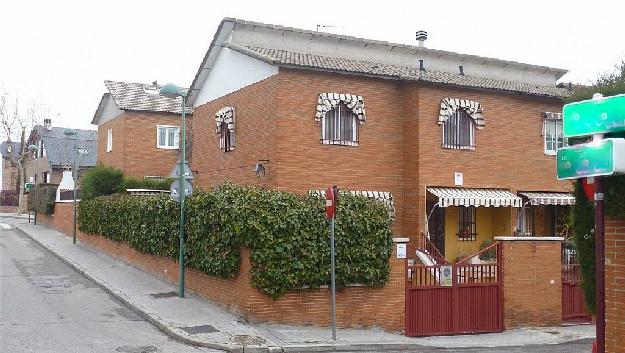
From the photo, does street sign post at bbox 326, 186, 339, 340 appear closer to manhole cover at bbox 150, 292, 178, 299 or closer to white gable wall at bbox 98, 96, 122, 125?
manhole cover at bbox 150, 292, 178, 299

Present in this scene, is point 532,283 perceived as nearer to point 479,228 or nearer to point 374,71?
point 479,228

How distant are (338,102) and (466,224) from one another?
6486 millimetres

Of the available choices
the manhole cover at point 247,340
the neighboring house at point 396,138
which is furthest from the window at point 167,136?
the manhole cover at point 247,340

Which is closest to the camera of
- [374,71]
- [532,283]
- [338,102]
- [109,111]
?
[532,283]

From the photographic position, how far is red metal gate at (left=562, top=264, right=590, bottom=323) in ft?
50.7

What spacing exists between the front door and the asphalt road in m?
10.4

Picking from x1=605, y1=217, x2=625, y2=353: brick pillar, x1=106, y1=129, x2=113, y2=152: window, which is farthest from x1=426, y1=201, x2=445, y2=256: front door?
x1=106, y1=129, x2=113, y2=152: window

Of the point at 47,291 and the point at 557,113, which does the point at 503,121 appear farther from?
the point at 47,291

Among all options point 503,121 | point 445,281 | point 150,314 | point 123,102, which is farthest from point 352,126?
point 123,102

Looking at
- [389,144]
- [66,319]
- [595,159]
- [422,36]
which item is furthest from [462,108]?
[595,159]

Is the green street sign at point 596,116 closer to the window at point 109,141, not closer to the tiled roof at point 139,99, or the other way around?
the tiled roof at point 139,99

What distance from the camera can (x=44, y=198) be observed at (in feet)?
122

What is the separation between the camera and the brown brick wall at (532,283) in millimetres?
14688

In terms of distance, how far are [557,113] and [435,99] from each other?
5127 millimetres
